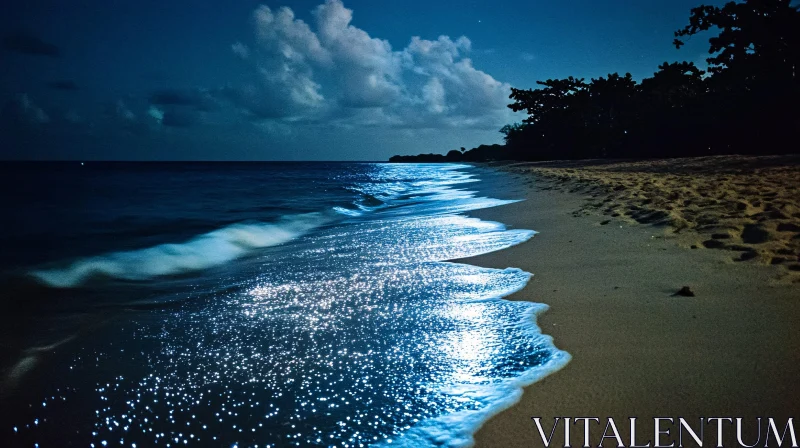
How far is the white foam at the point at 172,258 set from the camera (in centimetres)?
582

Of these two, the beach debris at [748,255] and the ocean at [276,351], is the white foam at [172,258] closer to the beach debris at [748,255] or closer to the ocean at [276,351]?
the ocean at [276,351]

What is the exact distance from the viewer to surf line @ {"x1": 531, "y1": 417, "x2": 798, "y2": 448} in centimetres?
159

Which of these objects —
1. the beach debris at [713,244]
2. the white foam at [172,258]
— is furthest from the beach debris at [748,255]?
the white foam at [172,258]

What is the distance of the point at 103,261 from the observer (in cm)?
663

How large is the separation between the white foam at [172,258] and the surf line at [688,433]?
18.5ft

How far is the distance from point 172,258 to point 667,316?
6.75 m

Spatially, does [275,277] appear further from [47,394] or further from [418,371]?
[418,371]

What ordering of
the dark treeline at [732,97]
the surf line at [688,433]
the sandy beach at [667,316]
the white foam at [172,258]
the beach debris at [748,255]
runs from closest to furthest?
the surf line at [688,433] → the sandy beach at [667,316] → the beach debris at [748,255] → the white foam at [172,258] → the dark treeline at [732,97]

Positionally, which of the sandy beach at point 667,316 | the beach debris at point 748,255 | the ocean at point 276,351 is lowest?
the ocean at point 276,351

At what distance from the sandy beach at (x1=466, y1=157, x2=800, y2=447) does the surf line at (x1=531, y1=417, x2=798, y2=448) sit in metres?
0.02

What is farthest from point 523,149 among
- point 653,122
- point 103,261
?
point 103,261

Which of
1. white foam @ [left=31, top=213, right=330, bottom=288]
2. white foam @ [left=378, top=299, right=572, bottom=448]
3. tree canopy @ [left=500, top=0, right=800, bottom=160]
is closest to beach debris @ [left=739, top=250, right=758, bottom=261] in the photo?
white foam @ [left=378, top=299, right=572, bottom=448]

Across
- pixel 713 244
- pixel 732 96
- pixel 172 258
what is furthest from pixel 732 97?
pixel 172 258

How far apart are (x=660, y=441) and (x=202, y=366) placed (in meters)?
2.26
